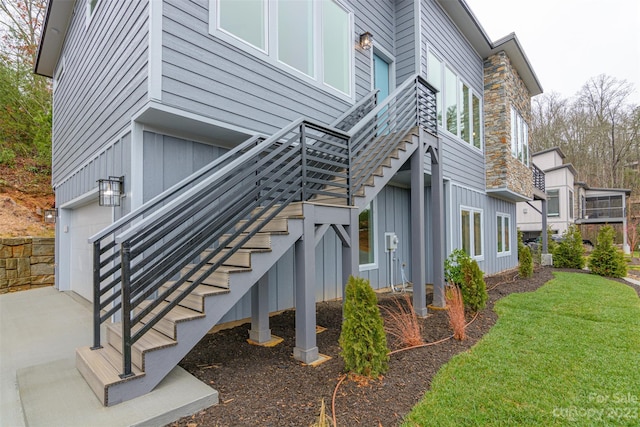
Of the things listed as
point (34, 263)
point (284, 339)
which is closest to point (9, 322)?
point (34, 263)

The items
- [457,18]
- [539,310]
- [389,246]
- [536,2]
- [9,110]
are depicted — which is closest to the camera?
[539,310]

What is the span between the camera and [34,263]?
25.2 ft

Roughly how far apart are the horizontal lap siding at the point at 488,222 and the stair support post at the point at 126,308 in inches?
290

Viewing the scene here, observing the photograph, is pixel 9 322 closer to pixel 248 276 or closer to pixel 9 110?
pixel 248 276

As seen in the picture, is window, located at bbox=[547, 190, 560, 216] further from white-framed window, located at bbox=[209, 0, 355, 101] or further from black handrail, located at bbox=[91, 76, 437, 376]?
white-framed window, located at bbox=[209, 0, 355, 101]

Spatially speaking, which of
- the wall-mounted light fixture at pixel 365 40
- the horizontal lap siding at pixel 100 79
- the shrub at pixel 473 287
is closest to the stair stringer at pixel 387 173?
the shrub at pixel 473 287

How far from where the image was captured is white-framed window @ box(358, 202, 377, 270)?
701 centimetres

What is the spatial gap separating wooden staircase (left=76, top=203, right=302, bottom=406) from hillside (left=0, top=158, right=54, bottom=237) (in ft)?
25.3

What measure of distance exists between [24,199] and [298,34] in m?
9.94

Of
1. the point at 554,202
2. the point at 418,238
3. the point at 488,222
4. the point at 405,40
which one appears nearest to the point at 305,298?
the point at 418,238

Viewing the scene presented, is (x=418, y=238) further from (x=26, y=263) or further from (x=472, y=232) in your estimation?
(x=26, y=263)

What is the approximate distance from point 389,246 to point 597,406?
4.95m

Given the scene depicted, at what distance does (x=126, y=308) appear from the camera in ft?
7.84

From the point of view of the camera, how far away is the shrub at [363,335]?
292 cm
